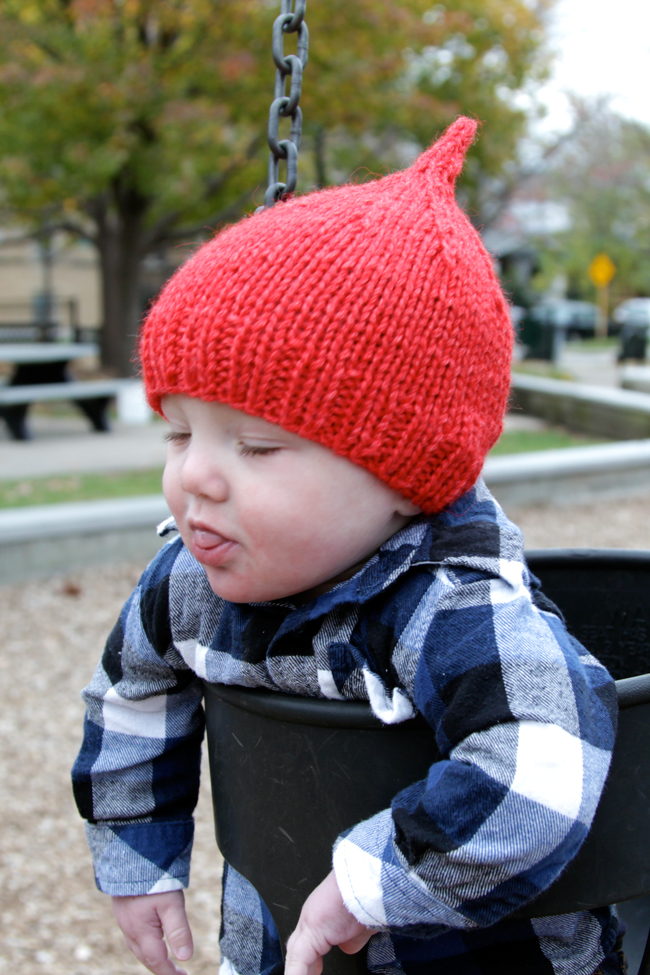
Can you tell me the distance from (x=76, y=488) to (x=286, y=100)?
185 inches

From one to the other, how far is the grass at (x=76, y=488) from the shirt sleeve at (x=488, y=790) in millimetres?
4707

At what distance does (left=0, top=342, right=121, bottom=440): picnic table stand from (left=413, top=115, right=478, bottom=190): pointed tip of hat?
6663 mm

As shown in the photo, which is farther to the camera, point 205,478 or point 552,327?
point 552,327

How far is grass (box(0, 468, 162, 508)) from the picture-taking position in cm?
556

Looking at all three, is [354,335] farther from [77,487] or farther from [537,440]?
[537,440]

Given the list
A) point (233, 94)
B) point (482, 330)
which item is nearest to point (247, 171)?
point (233, 94)

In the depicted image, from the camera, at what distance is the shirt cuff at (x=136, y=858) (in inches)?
53.3

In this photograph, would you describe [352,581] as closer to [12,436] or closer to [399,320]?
[399,320]

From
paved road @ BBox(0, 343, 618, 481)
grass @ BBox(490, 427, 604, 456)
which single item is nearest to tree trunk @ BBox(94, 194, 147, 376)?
paved road @ BBox(0, 343, 618, 481)

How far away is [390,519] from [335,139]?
1625cm

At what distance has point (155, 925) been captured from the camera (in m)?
1.39

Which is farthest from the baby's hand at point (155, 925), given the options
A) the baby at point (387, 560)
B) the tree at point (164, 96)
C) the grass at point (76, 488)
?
the tree at point (164, 96)

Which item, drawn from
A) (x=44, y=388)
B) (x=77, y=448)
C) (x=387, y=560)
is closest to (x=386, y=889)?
(x=387, y=560)

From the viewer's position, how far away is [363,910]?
987 mm
